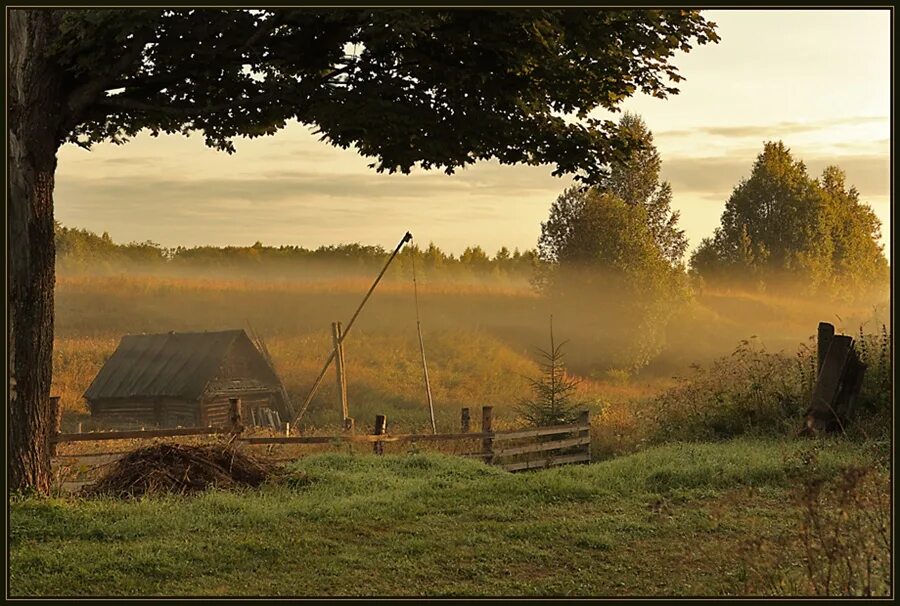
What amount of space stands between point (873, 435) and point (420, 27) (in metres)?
11.6

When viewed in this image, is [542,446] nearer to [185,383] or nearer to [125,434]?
[125,434]

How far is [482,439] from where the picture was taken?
66.9 ft

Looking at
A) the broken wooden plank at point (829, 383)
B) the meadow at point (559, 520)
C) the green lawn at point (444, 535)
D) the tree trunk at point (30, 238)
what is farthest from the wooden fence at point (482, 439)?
the broken wooden plank at point (829, 383)

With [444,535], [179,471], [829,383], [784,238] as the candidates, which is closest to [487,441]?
[829,383]

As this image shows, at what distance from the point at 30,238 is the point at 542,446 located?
11934 mm

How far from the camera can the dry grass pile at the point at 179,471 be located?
14.2 metres

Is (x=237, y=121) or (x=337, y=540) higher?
(x=237, y=121)

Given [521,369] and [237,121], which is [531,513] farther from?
[521,369]

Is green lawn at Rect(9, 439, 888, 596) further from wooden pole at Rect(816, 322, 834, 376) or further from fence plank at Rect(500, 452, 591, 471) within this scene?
fence plank at Rect(500, 452, 591, 471)

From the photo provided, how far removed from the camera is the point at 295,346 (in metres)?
45.6

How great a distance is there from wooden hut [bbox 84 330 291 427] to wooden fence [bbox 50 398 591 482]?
1321 cm

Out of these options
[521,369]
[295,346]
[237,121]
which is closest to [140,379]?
[295,346]

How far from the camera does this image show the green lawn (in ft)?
31.5

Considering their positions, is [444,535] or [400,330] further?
[400,330]
